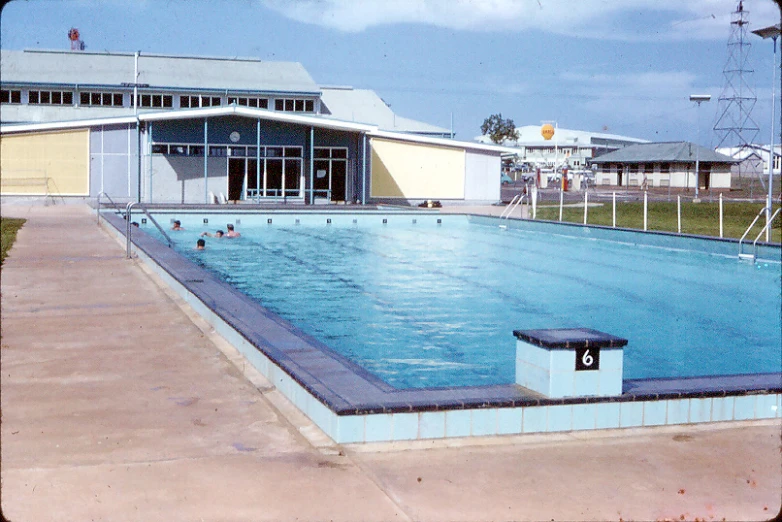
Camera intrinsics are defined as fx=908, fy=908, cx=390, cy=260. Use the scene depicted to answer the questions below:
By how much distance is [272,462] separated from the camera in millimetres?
4465

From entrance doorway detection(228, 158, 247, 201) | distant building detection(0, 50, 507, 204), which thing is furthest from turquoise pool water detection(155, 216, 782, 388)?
entrance doorway detection(228, 158, 247, 201)

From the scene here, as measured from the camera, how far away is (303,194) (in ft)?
111

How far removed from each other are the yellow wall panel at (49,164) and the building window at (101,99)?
32.1ft

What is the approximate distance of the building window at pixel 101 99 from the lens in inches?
1573

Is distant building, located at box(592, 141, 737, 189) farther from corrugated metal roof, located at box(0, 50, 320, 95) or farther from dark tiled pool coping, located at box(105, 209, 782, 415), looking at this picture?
dark tiled pool coping, located at box(105, 209, 782, 415)

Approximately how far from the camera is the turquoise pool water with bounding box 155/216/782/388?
361 inches

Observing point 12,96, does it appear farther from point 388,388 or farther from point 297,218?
point 388,388

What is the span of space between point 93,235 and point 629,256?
1087 cm

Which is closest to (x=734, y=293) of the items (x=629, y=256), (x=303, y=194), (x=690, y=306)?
(x=690, y=306)

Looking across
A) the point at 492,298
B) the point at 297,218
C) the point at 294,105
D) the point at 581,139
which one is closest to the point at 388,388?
the point at 492,298

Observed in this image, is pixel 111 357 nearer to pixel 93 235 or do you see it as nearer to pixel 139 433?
pixel 139 433

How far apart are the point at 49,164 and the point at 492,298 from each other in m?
22.5

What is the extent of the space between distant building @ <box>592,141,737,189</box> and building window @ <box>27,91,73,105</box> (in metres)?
31.6

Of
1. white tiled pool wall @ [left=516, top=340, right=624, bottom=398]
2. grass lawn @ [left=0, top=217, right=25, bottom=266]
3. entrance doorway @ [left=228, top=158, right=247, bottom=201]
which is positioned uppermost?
entrance doorway @ [left=228, top=158, right=247, bottom=201]
